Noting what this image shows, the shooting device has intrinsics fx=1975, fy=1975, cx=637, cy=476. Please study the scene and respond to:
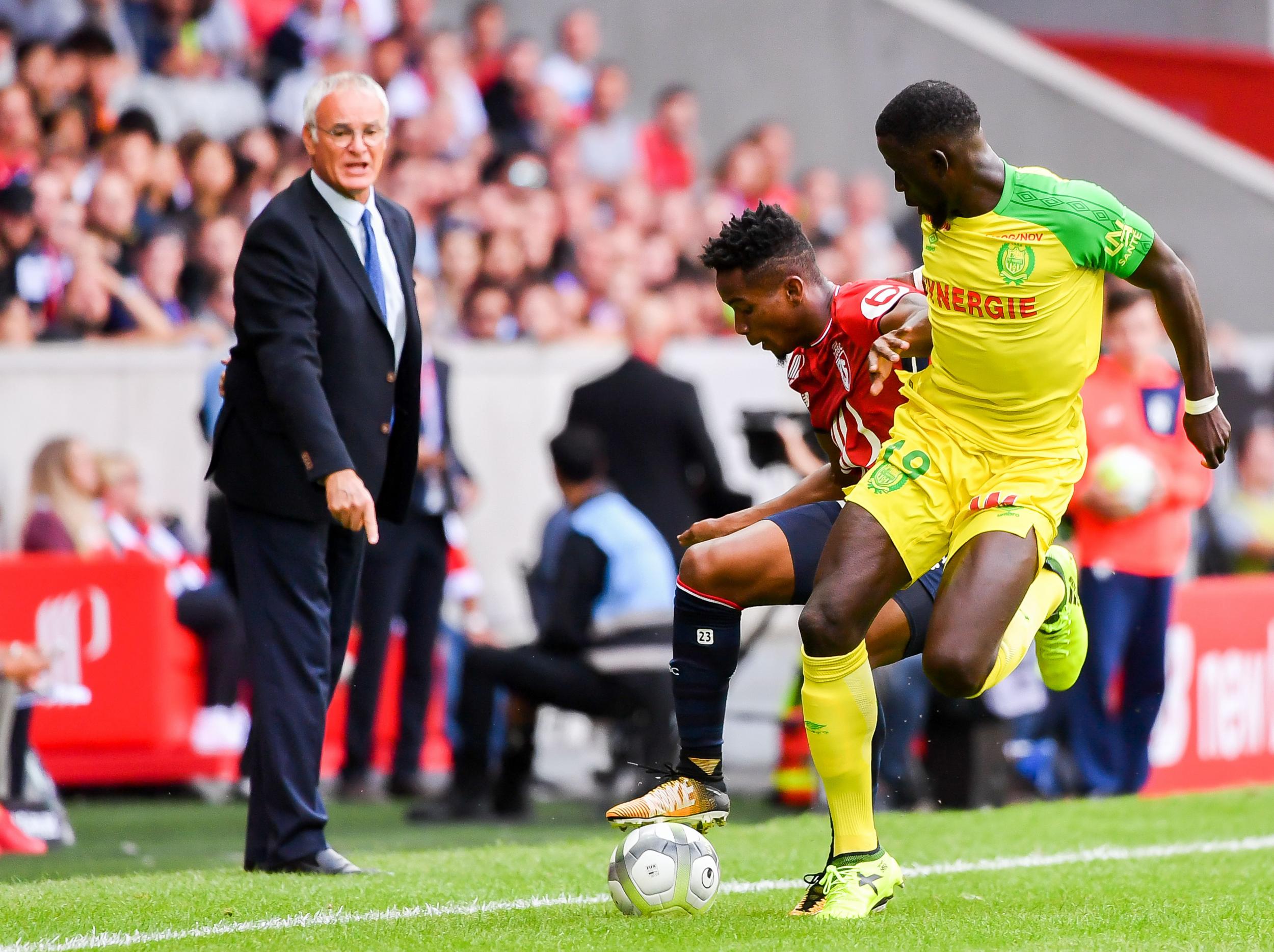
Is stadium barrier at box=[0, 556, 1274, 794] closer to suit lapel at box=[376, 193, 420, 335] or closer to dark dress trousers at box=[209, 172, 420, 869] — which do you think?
dark dress trousers at box=[209, 172, 420, 869]

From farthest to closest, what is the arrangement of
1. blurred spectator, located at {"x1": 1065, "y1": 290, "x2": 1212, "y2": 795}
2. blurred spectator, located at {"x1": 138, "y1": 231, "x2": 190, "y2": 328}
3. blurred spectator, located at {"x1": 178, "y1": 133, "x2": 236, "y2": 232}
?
blurred spectator, located at {"x1": 178, "y1": 133, "x2": 236, "y2": 232}
blurred spectator, located at {"x1": 138, "y1": 231, "x2": 190, "y2": 328}
blurred spectator, located at {"x1": 1065, "y1": 290, "x2": 1212, "y2": 795}

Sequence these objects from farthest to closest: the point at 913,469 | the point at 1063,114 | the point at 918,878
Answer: the point at 1063,114 < the point at 918,878 < the point at 913,469

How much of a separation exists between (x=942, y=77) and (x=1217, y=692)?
936cm

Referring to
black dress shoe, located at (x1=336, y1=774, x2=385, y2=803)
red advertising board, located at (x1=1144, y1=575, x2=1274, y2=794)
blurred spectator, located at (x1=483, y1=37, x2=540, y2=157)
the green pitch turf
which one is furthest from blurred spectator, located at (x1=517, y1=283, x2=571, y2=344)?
the green pitch turf

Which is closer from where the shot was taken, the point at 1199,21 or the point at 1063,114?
the point at 1063,114

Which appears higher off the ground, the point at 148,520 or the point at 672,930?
the point at 148,520

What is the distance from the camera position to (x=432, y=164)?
14.7 meters

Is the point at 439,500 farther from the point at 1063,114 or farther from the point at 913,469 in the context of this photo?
the point at 1063,114

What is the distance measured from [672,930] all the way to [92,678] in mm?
5423

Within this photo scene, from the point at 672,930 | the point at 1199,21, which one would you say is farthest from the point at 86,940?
the point at 1199,21

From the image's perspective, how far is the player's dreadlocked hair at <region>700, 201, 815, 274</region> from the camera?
5586mm

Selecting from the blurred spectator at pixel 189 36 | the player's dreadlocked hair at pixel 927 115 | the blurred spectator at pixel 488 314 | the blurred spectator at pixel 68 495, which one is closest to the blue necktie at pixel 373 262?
the player's dreadlocked hair at pixel 927 115

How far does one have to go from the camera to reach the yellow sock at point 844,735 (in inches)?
210

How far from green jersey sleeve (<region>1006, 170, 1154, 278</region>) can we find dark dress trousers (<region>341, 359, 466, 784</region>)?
4.78 m
